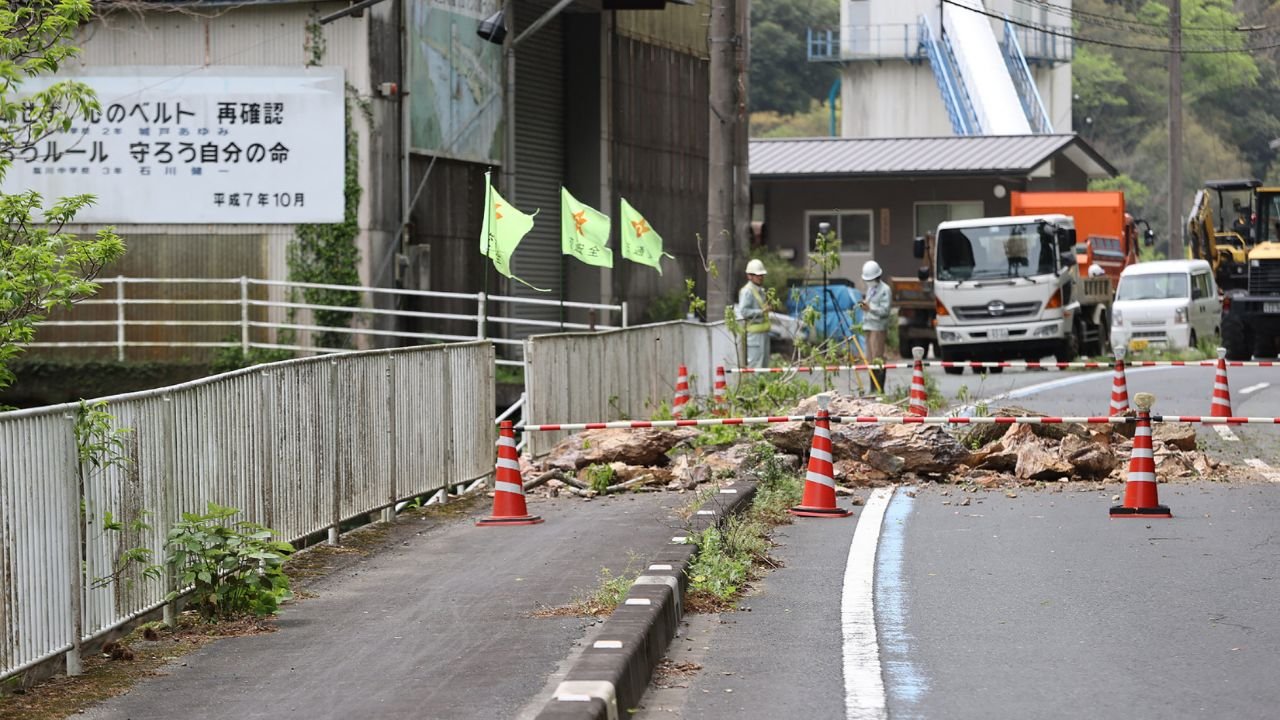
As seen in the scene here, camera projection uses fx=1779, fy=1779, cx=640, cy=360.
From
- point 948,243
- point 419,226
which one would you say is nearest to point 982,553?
point 419,226

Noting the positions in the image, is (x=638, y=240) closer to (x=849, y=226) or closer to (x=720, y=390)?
(x=720, y=390)

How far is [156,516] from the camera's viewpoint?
8758mm

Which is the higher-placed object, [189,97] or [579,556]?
[189,97]

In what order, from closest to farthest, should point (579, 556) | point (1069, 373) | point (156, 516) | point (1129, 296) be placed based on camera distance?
point (156, 516), point (579, 556), point (1069, 373), point (1129, 296)

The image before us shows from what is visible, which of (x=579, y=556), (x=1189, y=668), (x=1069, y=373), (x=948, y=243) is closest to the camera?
(x=1189, y=668)

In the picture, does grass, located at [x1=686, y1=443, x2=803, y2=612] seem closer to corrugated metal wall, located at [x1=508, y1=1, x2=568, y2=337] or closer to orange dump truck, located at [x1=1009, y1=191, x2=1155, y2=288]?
corrugated metal wall, located at [x1=508, y1=1, x2=568, y2=337]

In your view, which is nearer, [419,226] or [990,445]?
[990,445]

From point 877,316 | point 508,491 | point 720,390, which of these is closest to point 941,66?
point 877,316

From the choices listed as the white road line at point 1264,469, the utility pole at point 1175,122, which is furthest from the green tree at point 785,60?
the white road line at point 1264,469

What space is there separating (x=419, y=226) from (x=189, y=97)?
362 cm

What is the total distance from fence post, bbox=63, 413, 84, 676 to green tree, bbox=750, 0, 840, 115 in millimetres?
77356

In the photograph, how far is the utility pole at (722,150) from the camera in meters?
20.9

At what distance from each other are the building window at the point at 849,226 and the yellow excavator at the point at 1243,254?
36.4 feet

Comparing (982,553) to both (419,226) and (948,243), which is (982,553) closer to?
(419,226)
